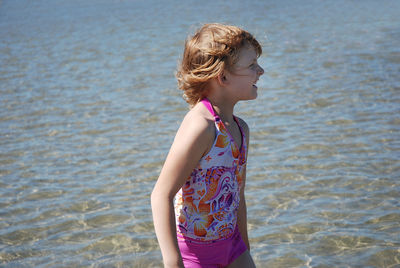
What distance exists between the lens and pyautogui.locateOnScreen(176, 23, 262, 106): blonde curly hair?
2436 millimetres

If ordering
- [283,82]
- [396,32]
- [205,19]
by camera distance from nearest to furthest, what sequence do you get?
[283,82] → [396,32] → [205,19]

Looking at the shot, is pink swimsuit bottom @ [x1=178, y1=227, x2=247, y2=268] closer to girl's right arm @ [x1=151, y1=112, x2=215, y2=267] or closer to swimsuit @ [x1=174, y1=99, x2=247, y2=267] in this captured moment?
swimsuit @ [x1=174, y1=99, x2=247, y2=267]

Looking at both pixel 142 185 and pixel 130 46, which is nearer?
pixel 142 185

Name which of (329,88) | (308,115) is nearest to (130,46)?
(329,88)

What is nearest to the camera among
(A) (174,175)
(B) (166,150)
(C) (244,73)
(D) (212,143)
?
(A) (174,175)

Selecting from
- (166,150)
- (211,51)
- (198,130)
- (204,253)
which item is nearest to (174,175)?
(198,130)

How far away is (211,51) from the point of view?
2428 mm

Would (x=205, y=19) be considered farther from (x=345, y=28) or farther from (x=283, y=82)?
(x=283, y=82)

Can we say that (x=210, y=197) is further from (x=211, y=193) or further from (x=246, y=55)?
(x=246, y=55)

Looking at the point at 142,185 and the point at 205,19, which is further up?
the point at 142,185

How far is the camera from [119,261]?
4.26 m

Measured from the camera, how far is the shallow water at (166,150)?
14.7ft

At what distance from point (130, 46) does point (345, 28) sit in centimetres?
569

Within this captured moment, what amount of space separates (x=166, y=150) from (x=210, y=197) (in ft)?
13.9
